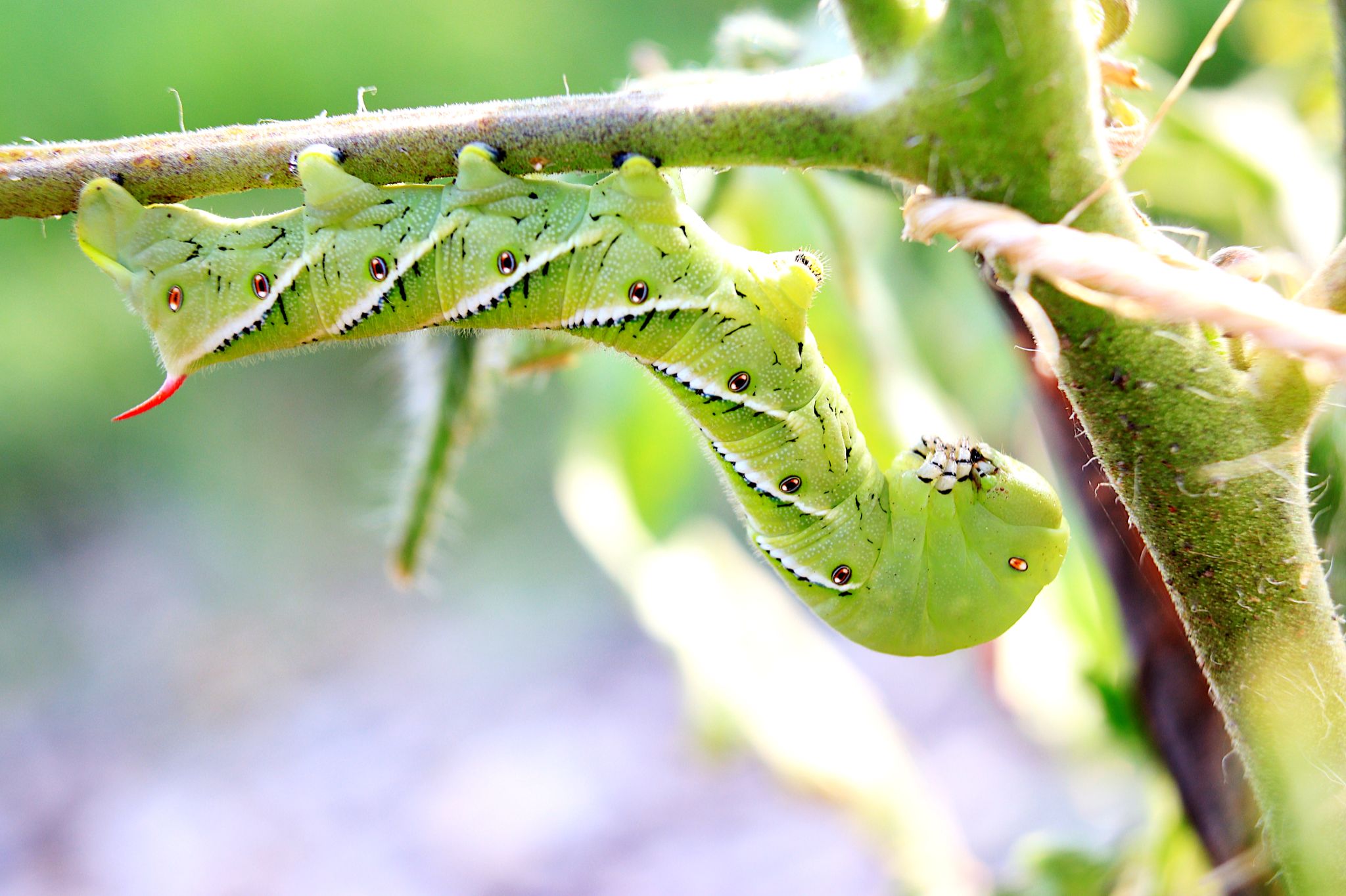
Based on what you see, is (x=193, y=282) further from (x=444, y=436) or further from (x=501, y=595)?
(x=501, y=595)

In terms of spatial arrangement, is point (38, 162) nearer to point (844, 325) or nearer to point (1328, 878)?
point (1328, 878)

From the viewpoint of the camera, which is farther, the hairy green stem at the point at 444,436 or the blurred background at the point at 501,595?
the blurred background at the point at 501,595

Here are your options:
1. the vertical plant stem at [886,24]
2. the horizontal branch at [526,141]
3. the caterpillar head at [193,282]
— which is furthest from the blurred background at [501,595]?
the vertical plant stem at [886,24]

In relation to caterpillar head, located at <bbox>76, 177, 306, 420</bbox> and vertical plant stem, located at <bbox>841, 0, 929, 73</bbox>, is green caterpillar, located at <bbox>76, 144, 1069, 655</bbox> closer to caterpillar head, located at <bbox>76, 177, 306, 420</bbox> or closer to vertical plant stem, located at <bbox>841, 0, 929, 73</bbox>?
caterpillar head, located at <bbox>76, 177, 306, 420</bbox>

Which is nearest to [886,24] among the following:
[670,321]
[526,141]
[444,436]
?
[526,141]

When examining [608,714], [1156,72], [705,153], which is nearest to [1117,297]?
[705,153]

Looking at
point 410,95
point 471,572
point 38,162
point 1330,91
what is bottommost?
point 471,572

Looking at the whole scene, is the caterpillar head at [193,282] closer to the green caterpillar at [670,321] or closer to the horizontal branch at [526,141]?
the green caterpillar at [670,321]
